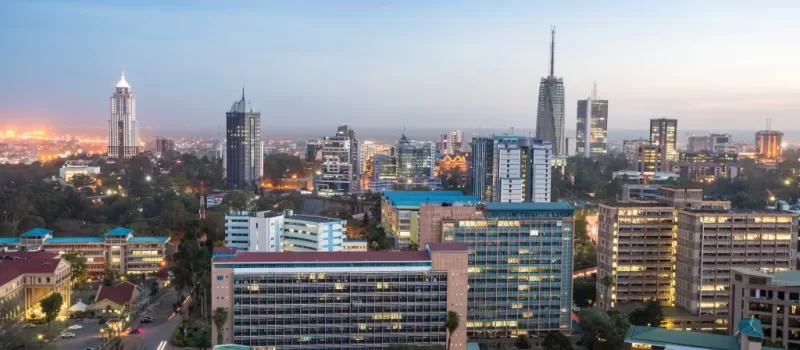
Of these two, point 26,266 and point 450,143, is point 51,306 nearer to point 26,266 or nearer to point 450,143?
point 26,266

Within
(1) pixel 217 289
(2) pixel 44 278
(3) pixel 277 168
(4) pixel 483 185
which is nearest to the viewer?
(1) pixel 217 289

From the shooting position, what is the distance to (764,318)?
57.7 feet

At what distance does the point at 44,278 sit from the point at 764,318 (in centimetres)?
2035

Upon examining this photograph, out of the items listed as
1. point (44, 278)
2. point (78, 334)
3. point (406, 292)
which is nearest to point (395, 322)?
point (406, 292)

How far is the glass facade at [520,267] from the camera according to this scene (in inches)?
817

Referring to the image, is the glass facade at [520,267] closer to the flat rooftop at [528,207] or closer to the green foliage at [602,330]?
the flat rooftop at [528,207]

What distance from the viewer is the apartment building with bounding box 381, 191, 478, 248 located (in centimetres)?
2967

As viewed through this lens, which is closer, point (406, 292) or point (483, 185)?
point (406, 292)

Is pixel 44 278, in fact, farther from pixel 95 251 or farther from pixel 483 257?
pixel 483 257

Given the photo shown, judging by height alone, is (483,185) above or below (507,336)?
above

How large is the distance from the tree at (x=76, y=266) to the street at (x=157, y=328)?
3.19 metres

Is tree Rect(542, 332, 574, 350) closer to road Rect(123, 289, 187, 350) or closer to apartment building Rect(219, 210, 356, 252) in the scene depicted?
road Rect(123, 289, 187, 350)

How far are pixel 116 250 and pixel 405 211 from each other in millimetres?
11708

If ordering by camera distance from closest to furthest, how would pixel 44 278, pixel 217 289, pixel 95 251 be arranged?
1. pixel 217 289
2. pixel 44 278
3. pixel 95 251
